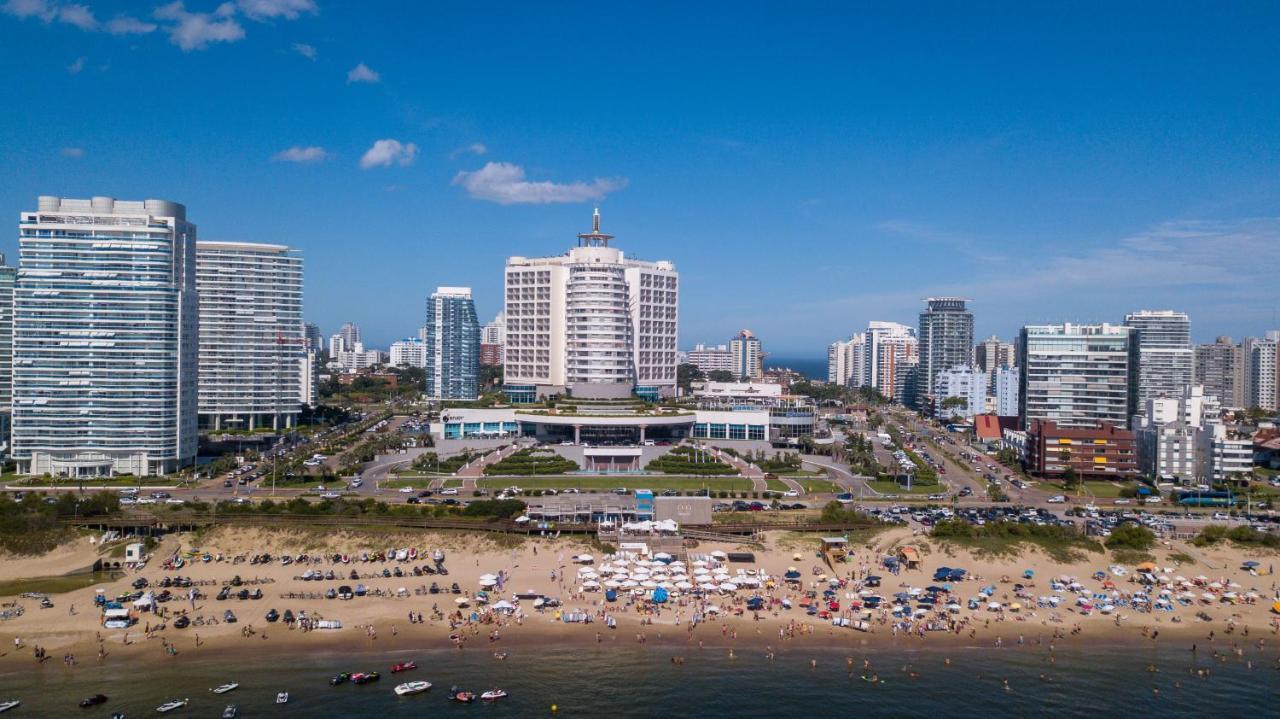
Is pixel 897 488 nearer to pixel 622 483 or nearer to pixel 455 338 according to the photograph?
pixel 622 483

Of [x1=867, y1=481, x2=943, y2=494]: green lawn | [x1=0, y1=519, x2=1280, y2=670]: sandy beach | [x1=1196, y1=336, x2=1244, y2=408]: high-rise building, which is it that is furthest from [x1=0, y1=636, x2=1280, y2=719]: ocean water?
[x1=1196, y1=336, x2=1244, y2=408]: high-rise building

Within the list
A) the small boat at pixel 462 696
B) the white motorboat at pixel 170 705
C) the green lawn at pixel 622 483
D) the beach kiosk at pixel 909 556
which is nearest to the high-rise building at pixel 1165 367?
the green lawn at pixel 622 483

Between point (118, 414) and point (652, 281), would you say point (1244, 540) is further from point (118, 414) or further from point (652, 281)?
point (118, 414)

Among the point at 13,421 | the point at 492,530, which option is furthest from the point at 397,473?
the point at 13,421

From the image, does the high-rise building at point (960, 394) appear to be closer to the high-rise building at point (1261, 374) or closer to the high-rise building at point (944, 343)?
the high-rise building at point (944, 343)

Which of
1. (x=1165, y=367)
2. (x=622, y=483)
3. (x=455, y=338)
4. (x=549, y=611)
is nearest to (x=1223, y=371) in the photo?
(x=1165, y=367)
